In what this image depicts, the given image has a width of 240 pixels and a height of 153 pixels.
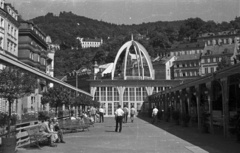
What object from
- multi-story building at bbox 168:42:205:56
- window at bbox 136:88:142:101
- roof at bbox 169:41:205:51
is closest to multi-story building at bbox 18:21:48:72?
window at bbox 136:88:142:101

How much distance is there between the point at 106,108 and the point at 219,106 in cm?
2929

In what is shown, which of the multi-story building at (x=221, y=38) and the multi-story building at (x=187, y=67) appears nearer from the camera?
the multi-story building at (x=187, y=67)

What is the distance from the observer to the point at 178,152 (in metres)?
11.1

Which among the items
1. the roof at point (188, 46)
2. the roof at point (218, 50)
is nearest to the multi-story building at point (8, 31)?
the roof at point (218, 50)

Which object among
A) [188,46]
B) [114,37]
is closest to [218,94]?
[188,46]

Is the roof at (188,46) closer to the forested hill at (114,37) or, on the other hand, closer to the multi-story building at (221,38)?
the multi-story building at (221,38)

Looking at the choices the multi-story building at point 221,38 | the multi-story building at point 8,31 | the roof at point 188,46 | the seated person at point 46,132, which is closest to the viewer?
the seated person at point 46,132

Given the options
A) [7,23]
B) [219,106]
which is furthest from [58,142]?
[7,23]

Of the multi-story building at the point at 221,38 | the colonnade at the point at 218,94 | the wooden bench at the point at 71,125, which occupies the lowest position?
the wooden bench at the point at 71,125

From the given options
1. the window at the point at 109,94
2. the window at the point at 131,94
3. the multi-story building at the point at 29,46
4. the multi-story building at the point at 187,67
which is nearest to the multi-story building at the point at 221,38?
the multi-story building at the point at 187,67

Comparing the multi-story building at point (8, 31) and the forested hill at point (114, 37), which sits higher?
the forested hill at point (114, 37)

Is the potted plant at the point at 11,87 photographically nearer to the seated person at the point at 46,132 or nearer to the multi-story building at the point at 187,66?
the seated person at the point at 46,132

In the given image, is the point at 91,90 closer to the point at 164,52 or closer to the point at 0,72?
the point at 0,72

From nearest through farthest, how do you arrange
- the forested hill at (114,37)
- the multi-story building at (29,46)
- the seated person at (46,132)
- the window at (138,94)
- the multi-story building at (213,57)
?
the seated person at (46,132)
the multi-story building at (29,46)
the window at (138,94)
the multi-story building at (213,57)
the forested hill at (114,37)
